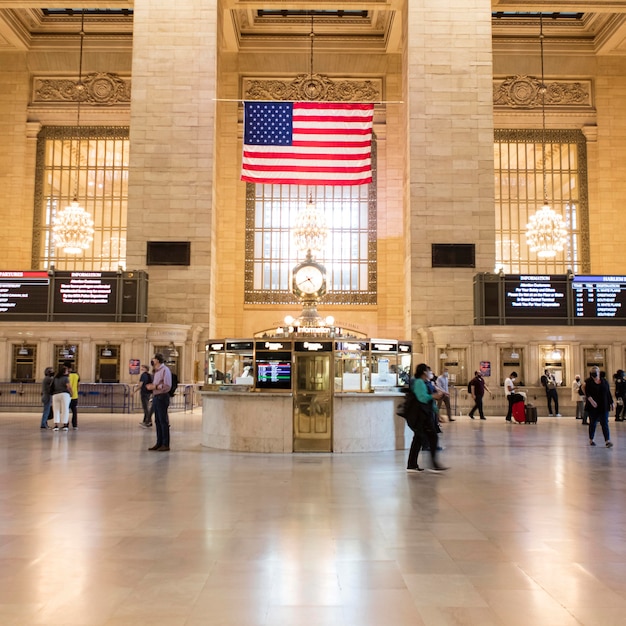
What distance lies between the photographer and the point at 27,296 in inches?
780

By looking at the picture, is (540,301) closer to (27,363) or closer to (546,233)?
(546,233)

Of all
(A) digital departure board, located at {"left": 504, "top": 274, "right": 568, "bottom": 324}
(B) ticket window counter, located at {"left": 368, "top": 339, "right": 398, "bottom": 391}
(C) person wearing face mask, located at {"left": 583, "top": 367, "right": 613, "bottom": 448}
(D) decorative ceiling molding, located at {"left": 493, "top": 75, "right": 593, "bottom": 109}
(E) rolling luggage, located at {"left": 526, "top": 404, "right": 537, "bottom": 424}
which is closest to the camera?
(B) ticket window counter, located at {"left": 368, "top": 339, "right": 398, "bottom": 391}

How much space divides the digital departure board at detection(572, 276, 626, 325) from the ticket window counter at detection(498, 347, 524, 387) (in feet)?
6.07

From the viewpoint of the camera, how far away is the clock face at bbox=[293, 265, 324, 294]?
44.4ft

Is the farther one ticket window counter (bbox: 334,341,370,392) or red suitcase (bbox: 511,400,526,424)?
red suitcase (bbox: 511,400,526,424)

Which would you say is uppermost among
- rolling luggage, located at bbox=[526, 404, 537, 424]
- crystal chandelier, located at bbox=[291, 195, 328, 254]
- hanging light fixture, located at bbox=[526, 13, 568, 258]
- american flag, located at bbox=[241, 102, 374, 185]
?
american flag, located at bbox=[241, 102, 374, 185]

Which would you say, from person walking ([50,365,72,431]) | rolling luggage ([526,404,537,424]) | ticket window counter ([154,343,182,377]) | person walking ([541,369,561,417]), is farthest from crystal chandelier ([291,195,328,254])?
person walking ([50,365,72,431])

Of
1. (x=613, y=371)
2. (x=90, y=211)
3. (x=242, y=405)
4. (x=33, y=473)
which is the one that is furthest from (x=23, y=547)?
(x=90, y=211)

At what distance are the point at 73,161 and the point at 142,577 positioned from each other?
2755 centimetres

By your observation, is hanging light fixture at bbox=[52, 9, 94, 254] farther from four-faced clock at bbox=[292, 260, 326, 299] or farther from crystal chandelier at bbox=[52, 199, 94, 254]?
four-faced clock at bbox=[292, 260, 326, 299]

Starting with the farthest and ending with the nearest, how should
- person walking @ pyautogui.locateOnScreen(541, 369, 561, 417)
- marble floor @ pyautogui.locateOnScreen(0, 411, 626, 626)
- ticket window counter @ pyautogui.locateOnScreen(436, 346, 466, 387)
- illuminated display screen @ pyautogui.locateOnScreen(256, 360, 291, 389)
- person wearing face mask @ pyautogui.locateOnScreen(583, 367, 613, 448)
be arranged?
ticket window counter @ pyautogui.locateOnScreen(436, 346, 466, 387) < person walking @ pyautogui.locateOnScreen(541, 369, 561, 417) < person wearing face mask @ pyautogui.locateOnScreen(583, 367, 613, 448) < illuminated display screen @ pyautogui.locateOnScreen(256, 360, 291, 389) < marble floor @ pyautogui.locateOnScreen(0, 411, 626, 626)

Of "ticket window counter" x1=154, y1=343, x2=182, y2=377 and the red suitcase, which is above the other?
"ticket window counter" x1=154, y1=343, x2=182, y2=377

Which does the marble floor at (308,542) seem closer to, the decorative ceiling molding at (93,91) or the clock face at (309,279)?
the clock face at (309,279)

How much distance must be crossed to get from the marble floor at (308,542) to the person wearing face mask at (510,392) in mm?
7583
